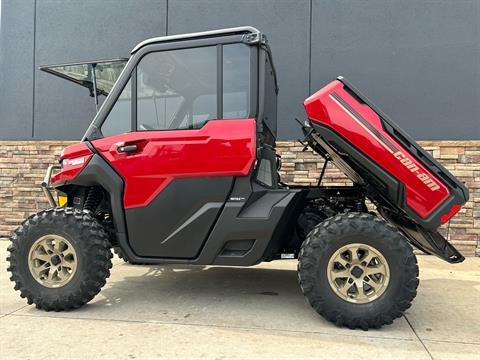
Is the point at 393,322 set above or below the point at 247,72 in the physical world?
below

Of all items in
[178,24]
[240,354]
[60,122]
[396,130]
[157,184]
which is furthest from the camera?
[60,122]

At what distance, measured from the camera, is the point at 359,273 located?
3.40 m

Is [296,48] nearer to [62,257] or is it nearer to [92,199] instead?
[92,199]

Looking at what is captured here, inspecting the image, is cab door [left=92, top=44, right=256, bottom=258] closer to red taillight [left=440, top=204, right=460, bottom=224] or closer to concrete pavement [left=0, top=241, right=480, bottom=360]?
concrete pavement [left=0, top=241, right=480, bottom=360]

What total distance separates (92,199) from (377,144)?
285 cm

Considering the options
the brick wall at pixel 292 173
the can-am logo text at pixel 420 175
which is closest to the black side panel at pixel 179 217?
the can-am logo text at pixel 420 175

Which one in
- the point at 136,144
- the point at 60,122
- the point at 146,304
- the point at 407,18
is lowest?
the point at 146,304

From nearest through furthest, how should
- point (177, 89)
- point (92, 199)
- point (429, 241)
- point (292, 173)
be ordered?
point (429, 241) < point (177, 89) < point (92, 199) < point (292, 173)

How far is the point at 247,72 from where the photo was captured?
3711 millimetres

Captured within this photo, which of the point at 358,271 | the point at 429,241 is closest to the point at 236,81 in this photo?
the point at 358,271

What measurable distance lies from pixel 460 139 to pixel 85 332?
21.2 feet

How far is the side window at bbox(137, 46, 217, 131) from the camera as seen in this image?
3.77 meters

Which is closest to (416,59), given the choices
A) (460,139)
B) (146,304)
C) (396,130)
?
(460,139)

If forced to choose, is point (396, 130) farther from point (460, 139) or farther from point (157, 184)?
point (460, 139)
